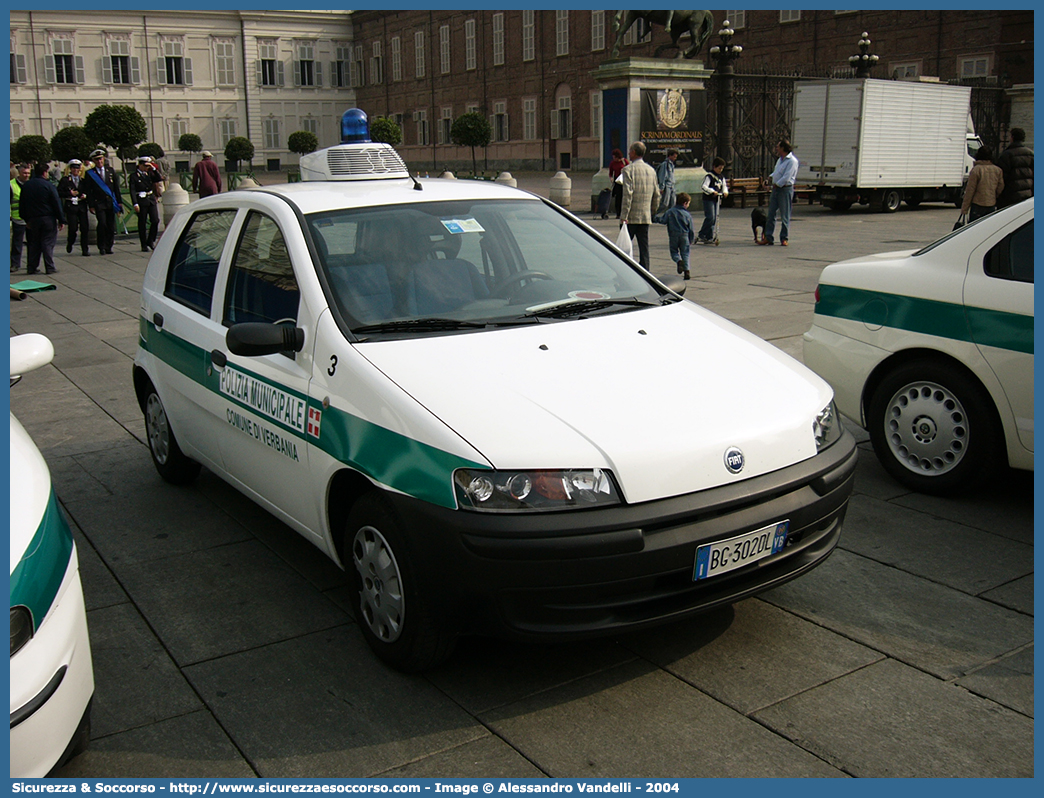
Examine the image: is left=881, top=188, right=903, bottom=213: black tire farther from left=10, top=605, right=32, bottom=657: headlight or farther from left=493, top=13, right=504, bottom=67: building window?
left=493, top=13, right=504, bottom=67: building window

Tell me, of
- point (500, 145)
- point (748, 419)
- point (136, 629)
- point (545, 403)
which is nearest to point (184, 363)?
point (136, 629)

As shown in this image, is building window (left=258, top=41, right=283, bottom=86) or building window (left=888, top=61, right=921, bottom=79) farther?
building window (left=258, top=41, right=283, bottom=86)

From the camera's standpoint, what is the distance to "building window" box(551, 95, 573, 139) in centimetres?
5594

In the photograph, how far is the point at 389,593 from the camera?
342cm

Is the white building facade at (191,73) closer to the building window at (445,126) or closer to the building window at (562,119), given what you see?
the building window at (445,126)

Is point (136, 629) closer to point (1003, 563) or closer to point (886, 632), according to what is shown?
point (886, 632)

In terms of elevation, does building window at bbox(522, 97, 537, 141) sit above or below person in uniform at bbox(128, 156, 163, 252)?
above

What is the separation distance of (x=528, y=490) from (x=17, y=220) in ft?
51.5

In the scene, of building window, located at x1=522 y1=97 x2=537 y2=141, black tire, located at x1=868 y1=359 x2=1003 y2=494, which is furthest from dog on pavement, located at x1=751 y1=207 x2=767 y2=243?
building window, located at x1=522 y1=97 x2=537 y2=141

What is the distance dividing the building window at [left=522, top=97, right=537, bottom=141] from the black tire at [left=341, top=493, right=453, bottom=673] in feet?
188

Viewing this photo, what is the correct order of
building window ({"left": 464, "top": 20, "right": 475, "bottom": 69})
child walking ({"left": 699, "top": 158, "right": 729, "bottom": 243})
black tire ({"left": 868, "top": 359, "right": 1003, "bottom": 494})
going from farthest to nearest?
building window ({"left": 464, "top": 20, "right": 475, "bottom": 69})
child walking ({"left": 699, "top": 158, "right": 729, "bottom": 243})
black tire ({"left": 868, "top": 359, "right": 1003, "bottom": 494})

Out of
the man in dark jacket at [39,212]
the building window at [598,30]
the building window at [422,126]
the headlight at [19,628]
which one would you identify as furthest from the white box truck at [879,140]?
the building window at [422,126]

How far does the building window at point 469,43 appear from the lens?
6259 centimetres

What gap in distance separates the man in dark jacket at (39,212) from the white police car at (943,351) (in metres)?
14.0
